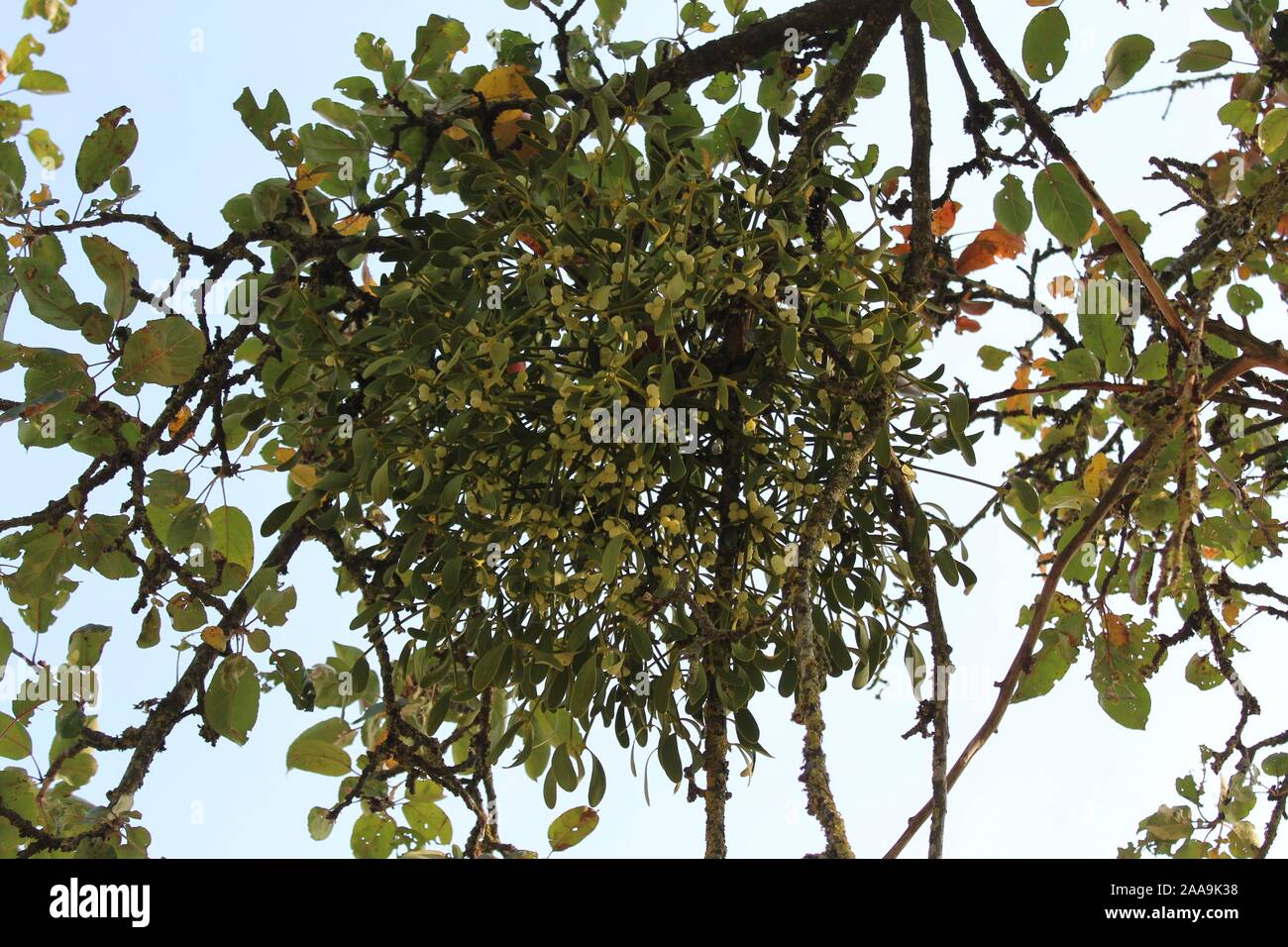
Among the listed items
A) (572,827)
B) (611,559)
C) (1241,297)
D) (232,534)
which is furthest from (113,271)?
(1241,297)

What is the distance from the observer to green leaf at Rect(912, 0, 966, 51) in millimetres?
1002

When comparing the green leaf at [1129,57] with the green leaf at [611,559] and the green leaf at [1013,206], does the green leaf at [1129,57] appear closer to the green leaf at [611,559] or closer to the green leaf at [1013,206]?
the green leaf at [1013,206]

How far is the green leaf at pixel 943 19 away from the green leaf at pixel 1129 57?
0.51 feet

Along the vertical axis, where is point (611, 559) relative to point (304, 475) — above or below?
below

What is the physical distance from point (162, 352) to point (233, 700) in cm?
31

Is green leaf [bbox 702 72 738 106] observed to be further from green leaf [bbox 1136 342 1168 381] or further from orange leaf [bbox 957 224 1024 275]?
green leaf [bbox 1136 342 1168 381]

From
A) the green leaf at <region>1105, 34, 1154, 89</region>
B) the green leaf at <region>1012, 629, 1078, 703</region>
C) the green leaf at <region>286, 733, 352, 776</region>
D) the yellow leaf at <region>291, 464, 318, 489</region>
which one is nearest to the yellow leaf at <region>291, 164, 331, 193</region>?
the yellow leaf at <region>291, 464, 318, 489</region>

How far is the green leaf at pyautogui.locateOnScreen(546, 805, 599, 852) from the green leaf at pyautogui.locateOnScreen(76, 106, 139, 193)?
2.30 feet

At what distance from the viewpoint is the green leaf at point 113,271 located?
0.95 m

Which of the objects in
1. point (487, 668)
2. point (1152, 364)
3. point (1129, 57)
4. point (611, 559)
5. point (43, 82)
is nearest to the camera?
point (611, 559)

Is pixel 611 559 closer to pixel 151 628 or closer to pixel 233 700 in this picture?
pixel 233 700

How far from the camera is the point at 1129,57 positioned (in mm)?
1050

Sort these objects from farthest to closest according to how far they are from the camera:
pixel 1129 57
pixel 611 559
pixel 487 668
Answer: pixel 1129 57 → pixel 487 668 → pixel 611 559

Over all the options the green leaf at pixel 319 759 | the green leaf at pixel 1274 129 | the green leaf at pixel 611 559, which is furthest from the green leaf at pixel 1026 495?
the green leaf at pixel 319 759
